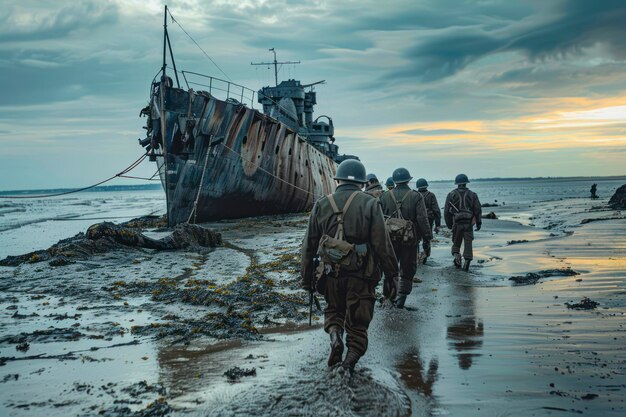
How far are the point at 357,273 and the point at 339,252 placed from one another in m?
0.28

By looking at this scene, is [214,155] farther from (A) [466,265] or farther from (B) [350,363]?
(B) [350,363]

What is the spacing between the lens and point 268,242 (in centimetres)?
1573

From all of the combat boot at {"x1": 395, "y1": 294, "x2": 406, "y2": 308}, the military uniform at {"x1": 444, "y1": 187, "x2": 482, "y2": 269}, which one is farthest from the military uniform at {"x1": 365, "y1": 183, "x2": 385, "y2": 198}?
the combat boot at {"x1": 395, "y1": 294, "x2": 406, "y2": 308}

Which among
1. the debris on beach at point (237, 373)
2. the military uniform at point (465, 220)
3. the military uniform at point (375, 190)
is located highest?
the military uniform at point (375, 190)

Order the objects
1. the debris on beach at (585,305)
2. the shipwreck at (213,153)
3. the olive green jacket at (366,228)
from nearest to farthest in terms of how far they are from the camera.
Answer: the olive green jacket at (366,228), the debris on beach at (585,305), the shipwreck at (213,153)

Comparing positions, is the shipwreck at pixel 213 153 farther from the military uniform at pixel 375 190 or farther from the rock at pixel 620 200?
the rock at pixel 620 200

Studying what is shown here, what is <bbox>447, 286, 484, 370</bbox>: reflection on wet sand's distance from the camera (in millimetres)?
4871

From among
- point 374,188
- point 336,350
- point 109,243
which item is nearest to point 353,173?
point 336,350

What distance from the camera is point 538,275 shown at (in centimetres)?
929

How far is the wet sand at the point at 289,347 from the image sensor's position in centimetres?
384

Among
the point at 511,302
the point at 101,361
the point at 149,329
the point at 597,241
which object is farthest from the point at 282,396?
the point at 597,241

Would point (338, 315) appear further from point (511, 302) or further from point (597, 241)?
point (597, 241)

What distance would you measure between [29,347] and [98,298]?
101 inches

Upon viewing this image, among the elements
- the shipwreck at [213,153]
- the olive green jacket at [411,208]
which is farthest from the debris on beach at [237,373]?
the shipwreck at [213,153]
